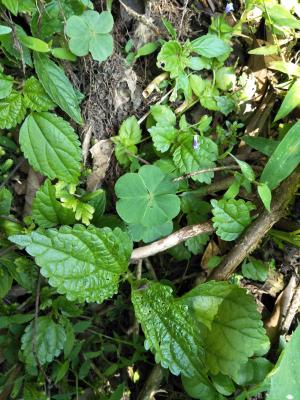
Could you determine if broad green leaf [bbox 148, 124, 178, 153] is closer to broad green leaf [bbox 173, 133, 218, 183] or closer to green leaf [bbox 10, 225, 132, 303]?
broad green leaf [bbox 173, 133, 218, 183]

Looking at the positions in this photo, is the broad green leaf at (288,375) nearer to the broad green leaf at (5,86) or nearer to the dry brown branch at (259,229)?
the dry brown branch at (259,229)

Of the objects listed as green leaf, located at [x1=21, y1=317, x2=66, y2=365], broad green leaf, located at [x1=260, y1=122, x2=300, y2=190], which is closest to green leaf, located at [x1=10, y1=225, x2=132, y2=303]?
green leaf, located at [x1=21, y1=317, x2=66, y2=365]

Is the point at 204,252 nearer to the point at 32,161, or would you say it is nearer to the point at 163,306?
the point at 163,306

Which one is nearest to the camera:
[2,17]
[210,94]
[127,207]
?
[2,17]

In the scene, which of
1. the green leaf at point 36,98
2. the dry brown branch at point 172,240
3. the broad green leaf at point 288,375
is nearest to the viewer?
the broad green leaf at point 288,375

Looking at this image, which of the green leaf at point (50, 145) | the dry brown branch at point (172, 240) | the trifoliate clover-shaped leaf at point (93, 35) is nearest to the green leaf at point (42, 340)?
the dry brown branch at point (172, 240)

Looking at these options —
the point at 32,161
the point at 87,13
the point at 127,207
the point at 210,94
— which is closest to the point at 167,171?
the point at 127,207
